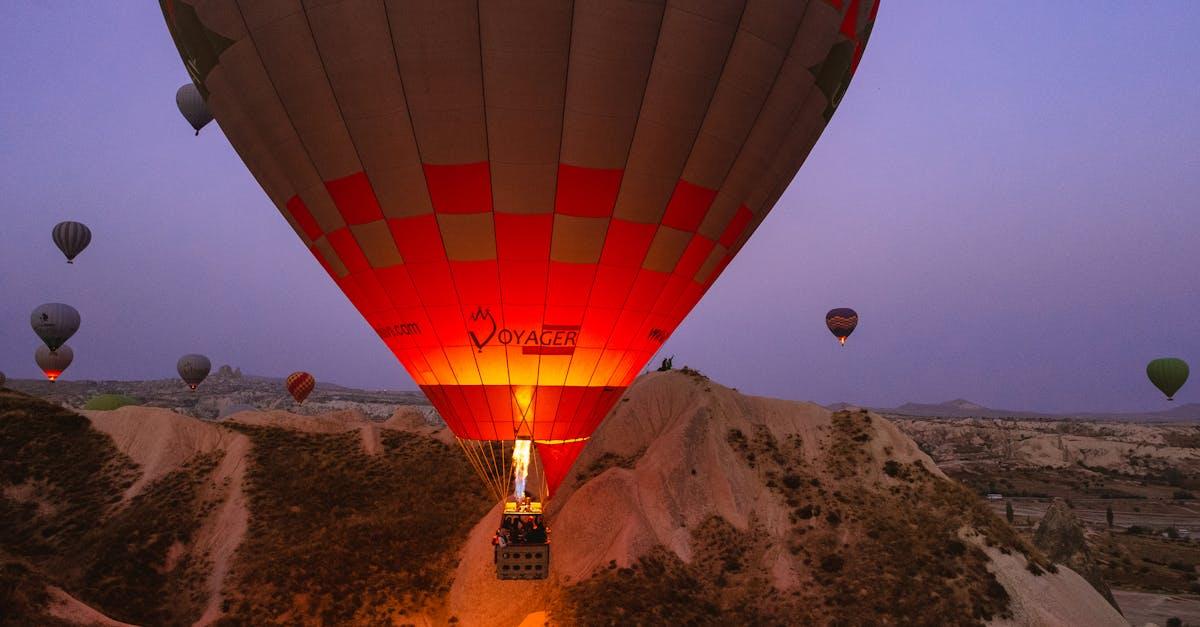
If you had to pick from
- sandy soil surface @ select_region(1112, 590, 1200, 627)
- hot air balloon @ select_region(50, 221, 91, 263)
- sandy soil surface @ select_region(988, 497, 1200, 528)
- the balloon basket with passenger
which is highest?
hot air balloon @ select_region(50, 221, 91, 263)

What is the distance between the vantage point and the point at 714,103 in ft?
46.6

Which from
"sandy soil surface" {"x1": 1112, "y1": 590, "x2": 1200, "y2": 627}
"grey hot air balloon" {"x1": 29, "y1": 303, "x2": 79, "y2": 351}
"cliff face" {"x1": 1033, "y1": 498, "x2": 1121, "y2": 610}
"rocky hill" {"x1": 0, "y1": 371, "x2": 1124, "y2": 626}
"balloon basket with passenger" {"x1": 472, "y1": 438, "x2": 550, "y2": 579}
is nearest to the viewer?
"balloon basket with passenger" {"x1": 472, "y1": 438, "x2": 550, "y2": 579}

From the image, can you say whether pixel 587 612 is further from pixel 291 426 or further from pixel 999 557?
pixel 291 426

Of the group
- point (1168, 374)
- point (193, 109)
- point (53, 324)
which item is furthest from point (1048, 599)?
point (53, 324)

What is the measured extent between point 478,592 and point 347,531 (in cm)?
694

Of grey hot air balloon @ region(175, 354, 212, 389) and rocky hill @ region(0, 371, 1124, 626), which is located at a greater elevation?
grey hot air balloon @ region(175, 354, 212, 389)

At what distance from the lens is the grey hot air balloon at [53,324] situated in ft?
175

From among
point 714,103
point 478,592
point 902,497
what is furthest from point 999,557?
point 714,103

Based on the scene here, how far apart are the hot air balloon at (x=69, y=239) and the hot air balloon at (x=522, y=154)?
40.5 metres

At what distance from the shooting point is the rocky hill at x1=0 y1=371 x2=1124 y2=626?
85.6 feet

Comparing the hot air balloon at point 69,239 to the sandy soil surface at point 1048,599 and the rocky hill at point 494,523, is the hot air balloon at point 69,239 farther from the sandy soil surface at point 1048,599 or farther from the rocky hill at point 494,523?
the sandy soil surface at point 1048,599

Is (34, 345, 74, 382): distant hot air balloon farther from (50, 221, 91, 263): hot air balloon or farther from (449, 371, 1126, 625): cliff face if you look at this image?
(449, 371, 1126, 625): cliff face

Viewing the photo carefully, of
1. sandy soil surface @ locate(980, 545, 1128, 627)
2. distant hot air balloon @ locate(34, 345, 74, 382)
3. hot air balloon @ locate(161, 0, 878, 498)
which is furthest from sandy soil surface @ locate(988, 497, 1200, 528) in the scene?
distant hot air balloon @ locate(34, 345, 74, 382)

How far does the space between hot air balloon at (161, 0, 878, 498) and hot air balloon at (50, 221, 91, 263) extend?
40.5 metres
